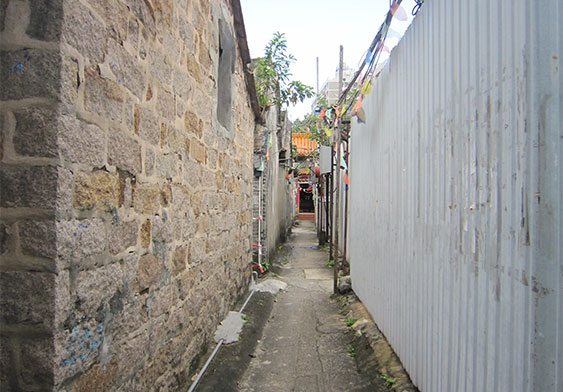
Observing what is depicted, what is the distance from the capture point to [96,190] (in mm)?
1855

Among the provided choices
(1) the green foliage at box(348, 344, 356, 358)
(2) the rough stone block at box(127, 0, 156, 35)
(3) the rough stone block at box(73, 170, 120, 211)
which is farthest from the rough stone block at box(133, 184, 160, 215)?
(1) the green foliage at box(348, 344, 356, 358)

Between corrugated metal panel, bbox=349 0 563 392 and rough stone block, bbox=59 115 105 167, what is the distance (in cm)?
185

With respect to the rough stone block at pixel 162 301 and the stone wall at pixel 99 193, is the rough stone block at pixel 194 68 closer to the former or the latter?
the stone wall at pixel 99 193

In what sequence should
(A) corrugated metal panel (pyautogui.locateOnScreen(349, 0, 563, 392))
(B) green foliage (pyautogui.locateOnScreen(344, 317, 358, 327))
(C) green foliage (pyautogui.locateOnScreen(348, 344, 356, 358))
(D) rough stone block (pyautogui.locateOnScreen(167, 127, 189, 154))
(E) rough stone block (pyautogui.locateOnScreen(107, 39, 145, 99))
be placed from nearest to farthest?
(A) corrugated metal panel (pyautogui.locateOnScreen(349, 0, 563, 392)), (E) rough stone block (pyautogui.locateOnScreen(107, 39, 145, 99)), (D) rough stone block (pyautogui.locateOnScreen(167, 127, 189, 154)), (C) green foliage (pyautogui.locateOnScreen(348, 344, 356, 358)), (B) green foliage (pyautogui.locateOnScreen(344, 317, 358, 327))

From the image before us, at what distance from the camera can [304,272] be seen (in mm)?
8883

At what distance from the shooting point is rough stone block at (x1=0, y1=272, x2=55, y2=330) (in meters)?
1.55

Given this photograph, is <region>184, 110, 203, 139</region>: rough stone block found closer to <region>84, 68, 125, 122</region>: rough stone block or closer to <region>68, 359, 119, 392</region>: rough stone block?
<region>84, 68, 125, 122</region>: rough stone block

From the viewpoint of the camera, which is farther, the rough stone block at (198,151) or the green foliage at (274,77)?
the green foliage at (274,77)

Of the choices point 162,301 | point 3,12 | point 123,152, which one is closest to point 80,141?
point 123,152

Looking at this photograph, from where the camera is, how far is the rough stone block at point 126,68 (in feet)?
6.57

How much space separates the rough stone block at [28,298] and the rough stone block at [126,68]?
1.09 metres

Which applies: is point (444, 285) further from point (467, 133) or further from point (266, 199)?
point (266, 199)

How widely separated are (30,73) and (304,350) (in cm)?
385

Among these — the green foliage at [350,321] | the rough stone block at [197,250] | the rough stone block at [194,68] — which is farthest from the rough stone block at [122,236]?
the green foliage at [350,321]
